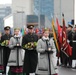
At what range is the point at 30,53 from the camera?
1281cm

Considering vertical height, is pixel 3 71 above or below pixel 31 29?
below

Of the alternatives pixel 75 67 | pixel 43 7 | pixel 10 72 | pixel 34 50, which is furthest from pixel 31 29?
pixel 43 7

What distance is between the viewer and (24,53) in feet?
43.8

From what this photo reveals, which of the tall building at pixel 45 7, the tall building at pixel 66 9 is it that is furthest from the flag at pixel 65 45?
the tall building at pixel 45 7

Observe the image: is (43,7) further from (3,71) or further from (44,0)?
(3,71)

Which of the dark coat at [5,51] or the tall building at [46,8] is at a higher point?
the tall building at [46,8]

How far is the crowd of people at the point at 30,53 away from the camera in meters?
12.0

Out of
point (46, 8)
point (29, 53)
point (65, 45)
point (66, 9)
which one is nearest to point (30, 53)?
point (29, 53)

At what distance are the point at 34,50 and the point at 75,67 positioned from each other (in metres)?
6.25

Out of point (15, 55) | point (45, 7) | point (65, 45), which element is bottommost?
point (65, 45)

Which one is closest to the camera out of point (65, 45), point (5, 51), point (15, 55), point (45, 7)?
point (15, 55)

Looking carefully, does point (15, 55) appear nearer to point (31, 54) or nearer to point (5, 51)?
point (31, 54)

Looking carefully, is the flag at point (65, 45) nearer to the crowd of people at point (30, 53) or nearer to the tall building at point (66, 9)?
the crowd of people at point (30, 53)

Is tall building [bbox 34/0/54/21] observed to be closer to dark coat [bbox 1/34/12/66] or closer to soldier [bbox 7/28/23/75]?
dark coat [bbox 1/34/12/66]
